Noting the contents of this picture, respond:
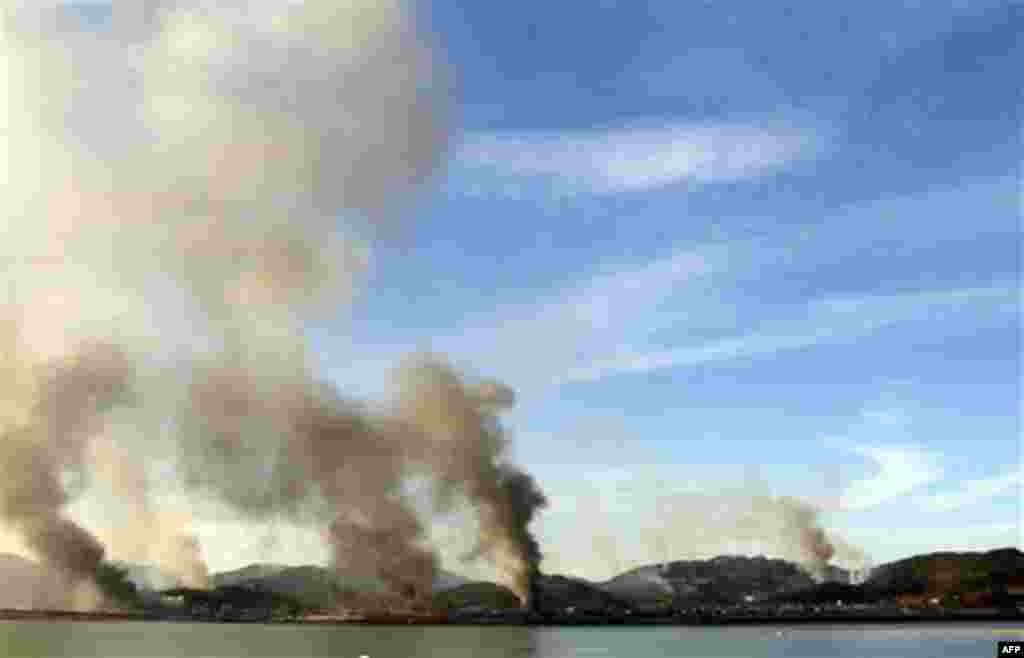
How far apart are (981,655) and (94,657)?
15961cm

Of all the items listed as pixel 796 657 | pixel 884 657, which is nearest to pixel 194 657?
pixel 796 657

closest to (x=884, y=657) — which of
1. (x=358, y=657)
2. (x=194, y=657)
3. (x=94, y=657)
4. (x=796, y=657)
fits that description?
(x=796, y=657)

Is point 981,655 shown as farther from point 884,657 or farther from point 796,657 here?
point 796,657

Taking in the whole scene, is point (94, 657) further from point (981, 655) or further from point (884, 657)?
point (981, 655)

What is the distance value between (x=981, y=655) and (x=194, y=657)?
141367 mm

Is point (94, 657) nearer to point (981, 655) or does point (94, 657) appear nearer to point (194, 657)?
point (194, 657)

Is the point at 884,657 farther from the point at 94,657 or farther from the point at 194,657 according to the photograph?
the point at 94,657

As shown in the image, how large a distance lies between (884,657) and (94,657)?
A: 5695 inches

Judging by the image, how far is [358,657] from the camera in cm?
19962

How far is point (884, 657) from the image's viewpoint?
19825cm

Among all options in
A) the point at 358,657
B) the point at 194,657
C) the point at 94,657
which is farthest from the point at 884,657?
the point at 94,657

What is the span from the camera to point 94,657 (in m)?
200

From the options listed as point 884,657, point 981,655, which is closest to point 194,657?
point 884,657

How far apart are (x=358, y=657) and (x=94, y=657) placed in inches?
1908
